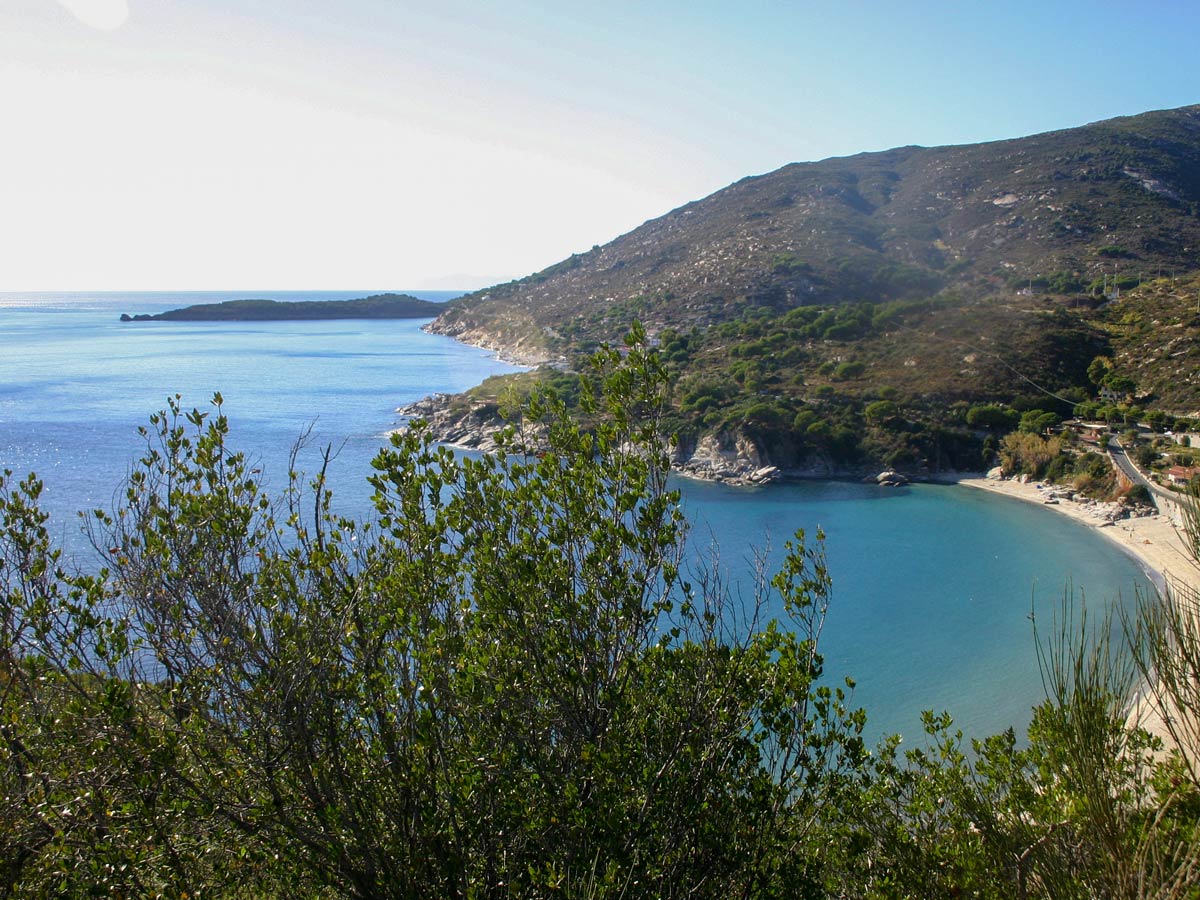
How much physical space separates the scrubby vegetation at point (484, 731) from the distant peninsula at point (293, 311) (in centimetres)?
15632

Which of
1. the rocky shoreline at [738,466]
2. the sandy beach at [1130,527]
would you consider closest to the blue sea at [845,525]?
the sandy beach at [1130,527]

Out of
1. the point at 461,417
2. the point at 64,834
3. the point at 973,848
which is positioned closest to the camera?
the point at 64,834

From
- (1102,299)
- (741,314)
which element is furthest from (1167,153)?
(741,314)

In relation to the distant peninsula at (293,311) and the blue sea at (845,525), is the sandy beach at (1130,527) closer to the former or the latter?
the blue sea at (845,525)

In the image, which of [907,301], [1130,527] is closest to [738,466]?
[1130,527]

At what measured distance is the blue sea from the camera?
69.2 ft

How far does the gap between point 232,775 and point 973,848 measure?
481 centimetres

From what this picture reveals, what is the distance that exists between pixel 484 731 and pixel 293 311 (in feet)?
549

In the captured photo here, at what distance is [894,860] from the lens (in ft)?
18.4

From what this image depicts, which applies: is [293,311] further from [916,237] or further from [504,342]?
[916,237]

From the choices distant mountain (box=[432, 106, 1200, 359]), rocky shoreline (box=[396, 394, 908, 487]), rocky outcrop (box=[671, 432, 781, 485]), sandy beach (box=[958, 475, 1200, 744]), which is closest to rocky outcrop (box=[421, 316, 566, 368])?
distant mountain (box=[432, 106, 1200, 359])

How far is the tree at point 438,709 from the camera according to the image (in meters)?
4.84

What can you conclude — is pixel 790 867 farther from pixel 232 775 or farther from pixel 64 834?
pixel 64 834

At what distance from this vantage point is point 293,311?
522 ft
